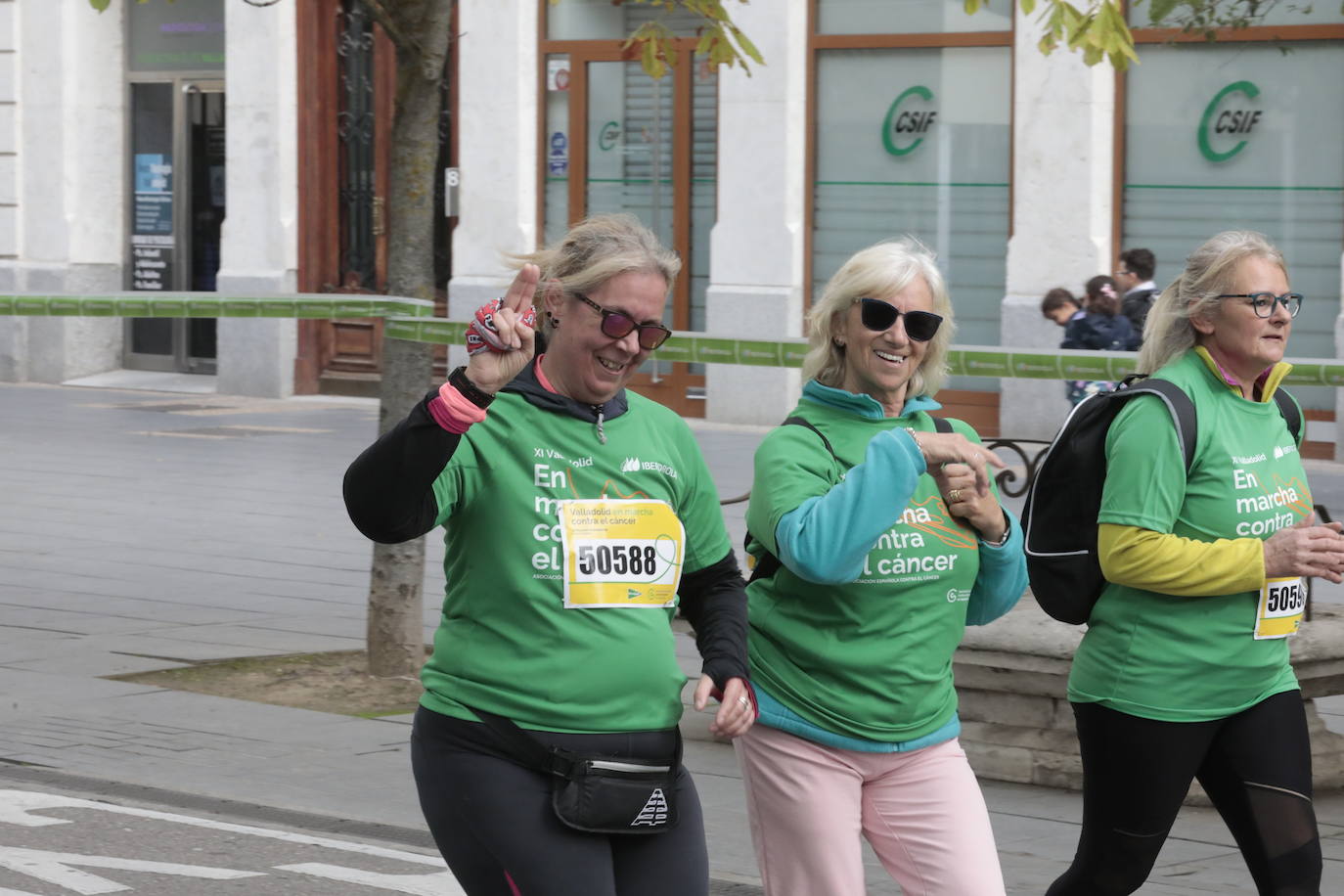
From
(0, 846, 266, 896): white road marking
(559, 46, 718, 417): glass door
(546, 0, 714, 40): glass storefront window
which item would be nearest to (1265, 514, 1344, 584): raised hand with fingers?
(0, 846, 266, 896): white road marking

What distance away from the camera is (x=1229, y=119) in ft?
51.6

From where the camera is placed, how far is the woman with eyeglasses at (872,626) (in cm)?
369

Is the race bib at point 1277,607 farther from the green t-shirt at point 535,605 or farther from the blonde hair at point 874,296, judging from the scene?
the green t-shirt at point 535,605

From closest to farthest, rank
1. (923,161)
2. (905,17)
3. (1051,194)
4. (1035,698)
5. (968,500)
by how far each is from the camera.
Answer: (968,500) < (1035,698) < (1051,194) < (905,17) < (923,161)

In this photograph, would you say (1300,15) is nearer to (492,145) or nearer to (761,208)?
(761,208)

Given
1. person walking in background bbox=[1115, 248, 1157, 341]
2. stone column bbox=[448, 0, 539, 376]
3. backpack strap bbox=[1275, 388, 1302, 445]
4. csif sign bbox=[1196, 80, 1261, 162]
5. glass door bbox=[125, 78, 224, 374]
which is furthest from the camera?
glass door bbox=[125, 78, 224, 374]

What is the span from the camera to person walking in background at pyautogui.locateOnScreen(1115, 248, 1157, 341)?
43.3 feet

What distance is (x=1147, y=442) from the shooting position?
403cm

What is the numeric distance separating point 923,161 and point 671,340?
382 inches

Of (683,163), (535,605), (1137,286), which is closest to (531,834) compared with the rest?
(535,605)

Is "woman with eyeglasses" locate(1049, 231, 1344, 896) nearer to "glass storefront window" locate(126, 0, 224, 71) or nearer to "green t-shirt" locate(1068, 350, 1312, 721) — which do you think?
"green t-shirt" locate(1068, 350, 1312, 721)

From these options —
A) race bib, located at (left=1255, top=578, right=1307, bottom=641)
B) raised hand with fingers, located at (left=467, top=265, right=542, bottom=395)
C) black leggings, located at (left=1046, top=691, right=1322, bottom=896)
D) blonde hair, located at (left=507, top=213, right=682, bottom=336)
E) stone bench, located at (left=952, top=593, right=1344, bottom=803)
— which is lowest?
stone bench, located at (left=952, top=593, right=1344, bottom=803)

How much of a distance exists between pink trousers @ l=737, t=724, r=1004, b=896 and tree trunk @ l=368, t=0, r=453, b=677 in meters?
4.23

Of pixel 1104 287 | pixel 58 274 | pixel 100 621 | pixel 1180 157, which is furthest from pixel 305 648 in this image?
pixel 58 274
